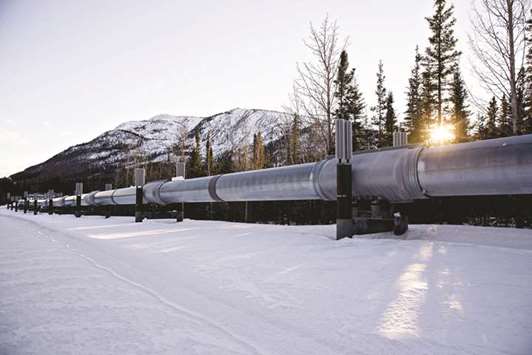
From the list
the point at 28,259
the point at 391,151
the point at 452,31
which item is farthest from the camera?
the point at 452,31

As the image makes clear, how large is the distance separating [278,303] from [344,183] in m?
3.32

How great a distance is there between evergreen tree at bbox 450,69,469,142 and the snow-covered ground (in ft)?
69.0

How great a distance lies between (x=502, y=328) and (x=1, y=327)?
2.70 m

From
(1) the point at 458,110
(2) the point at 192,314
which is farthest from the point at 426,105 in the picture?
(2) the point at 192,314

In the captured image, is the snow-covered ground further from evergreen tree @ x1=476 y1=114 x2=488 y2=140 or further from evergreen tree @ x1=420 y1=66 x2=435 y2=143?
evergreen tree @ x1=420 y1=66 x2=435 y2=143

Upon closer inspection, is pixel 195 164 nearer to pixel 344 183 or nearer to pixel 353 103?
pixel 353 103

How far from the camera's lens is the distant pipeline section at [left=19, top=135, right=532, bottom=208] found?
3.90 m

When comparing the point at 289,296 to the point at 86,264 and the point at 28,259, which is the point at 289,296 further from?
the point at 28,259

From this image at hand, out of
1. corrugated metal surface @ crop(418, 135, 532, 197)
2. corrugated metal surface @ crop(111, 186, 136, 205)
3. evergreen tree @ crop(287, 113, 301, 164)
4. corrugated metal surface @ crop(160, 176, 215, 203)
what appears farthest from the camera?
evergreen tree @ crop(287, 113, 301, 164)

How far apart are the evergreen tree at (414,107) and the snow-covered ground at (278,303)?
23530mm

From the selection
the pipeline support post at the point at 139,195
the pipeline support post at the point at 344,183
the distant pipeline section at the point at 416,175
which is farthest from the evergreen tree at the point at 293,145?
the pipeline support post at the point at 344,183

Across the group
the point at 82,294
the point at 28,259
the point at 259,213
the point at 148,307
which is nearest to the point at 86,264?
the point at 28,259

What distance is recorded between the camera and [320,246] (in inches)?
182

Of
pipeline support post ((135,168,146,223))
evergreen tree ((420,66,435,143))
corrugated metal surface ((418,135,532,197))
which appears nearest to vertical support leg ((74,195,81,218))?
pipeline support post ((135,168,146,223))
